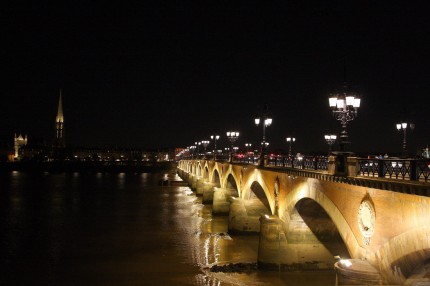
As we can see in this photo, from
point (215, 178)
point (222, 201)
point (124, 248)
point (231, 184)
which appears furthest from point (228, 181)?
point (124, 248)

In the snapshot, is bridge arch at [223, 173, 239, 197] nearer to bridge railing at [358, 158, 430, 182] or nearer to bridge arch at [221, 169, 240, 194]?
bridge arch at [221, 169, 240, 194]

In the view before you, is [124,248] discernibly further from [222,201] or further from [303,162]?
[222,201]

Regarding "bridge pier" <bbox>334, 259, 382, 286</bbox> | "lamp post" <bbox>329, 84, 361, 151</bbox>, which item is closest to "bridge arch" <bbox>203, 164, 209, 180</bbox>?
"lamp post" <bbox>329, 84, 361, 151</bbox>

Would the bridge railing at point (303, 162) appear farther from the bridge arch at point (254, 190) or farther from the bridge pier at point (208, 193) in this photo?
the bridge pier at point (208, 193)

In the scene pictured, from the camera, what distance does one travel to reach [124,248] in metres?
30.2

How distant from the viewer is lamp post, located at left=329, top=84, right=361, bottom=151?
1669 cm

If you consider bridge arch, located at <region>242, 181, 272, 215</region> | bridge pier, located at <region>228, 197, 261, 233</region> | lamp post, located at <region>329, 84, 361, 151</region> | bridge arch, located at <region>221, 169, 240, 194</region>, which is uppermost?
lamp post, located at <region>329, 84, 361, 151</region>

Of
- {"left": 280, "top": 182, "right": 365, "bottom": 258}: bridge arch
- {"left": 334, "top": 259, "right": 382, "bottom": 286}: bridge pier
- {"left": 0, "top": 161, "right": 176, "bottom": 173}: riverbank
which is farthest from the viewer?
{"left": 0, "top": 161, "right": 176, "bottom": 173}: riverbank

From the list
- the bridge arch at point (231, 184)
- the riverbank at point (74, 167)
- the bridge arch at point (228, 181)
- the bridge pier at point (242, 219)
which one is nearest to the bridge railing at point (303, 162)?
the bridge pier at point (242, 219)

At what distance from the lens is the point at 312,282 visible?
70.0ft

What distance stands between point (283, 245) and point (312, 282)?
8.81ft

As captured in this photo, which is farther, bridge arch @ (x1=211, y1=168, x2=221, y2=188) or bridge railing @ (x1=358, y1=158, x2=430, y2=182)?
bridge arch @ (x1=211, y1=168, x2=221, y2=188)

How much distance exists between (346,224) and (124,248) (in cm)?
1775

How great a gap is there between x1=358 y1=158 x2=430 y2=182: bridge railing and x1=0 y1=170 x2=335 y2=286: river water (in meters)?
7.55
